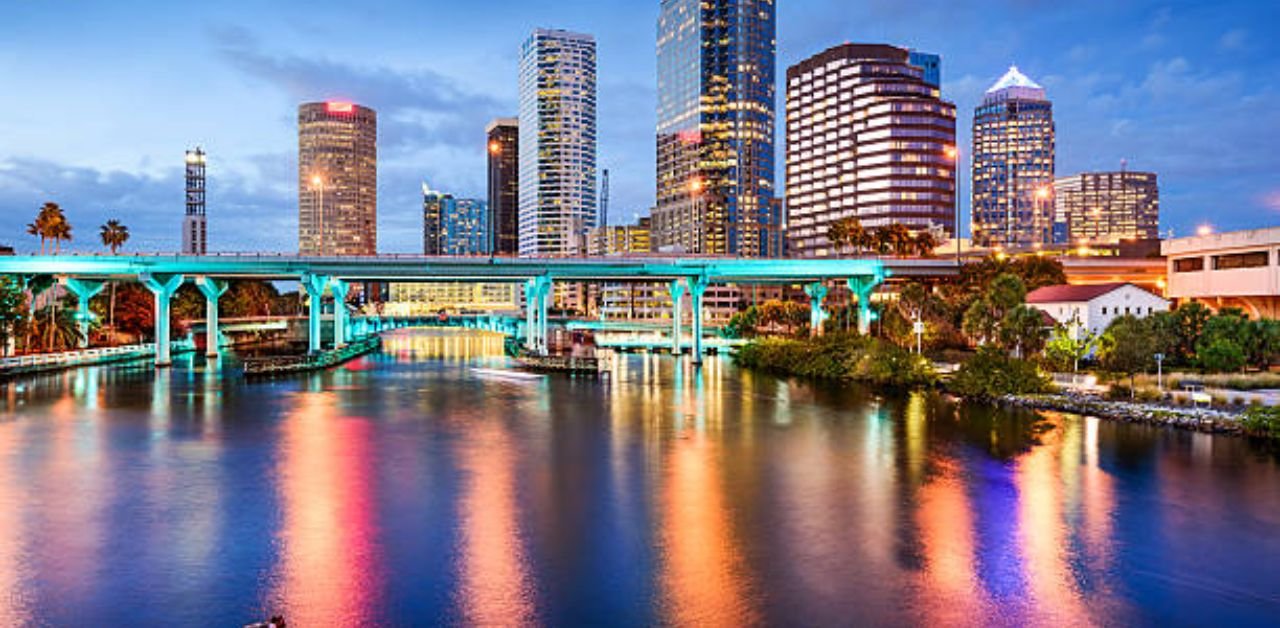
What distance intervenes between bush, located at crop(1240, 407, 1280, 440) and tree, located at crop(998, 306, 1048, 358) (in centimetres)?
2896

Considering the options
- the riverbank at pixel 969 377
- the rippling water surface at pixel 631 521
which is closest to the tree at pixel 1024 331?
the riverbank at pixel 969 377

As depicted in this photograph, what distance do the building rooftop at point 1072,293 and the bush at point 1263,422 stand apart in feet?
134

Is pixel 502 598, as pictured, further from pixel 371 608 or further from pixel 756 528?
pixel 756 528

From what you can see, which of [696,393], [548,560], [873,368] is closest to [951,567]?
[548,560]

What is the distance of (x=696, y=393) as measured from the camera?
73.2 metres

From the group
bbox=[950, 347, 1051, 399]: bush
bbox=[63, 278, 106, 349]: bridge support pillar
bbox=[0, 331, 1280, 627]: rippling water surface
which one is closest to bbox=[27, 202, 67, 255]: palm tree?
bbox=[63, 278, 106, 349]: bridge support pillar

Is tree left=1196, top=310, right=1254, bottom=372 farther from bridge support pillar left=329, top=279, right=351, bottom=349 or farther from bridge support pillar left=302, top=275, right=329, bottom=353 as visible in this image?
bridge support pillar left=329, top=279, right=351, bottom=349

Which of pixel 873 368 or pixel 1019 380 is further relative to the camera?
pixel 873 368

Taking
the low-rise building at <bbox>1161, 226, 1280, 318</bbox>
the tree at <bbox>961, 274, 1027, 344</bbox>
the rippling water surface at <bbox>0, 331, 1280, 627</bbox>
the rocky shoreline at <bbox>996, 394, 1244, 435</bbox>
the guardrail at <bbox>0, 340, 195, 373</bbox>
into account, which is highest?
the low-rise building at <bbox>1161, 226, 1280, 318</bbox>

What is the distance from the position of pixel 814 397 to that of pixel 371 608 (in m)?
53.0

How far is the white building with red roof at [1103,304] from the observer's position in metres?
84.3

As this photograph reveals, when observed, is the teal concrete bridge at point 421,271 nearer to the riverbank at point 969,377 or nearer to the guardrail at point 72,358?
the guardrail at point 72,358

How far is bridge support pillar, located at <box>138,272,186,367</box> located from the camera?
10088 cm

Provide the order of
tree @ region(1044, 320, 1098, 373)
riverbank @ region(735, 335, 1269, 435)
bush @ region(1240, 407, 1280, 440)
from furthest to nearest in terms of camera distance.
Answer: tree @ region(1044, 320, 1098, 373), riverbank @ region(735, 335, 1269, 435), bush @ region(1240, 407, 1280, 440)
